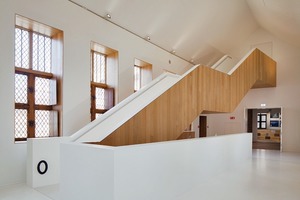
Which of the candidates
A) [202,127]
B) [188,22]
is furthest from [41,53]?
[202,127]

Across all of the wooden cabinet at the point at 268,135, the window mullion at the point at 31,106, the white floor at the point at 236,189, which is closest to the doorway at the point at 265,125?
the wooden cabinet at the point at 268,135

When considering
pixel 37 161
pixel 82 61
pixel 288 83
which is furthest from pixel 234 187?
pixel 288 83

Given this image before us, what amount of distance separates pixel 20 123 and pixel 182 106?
151 inches

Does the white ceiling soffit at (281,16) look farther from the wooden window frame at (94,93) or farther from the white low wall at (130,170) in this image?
the wooden window frame at (94,93)

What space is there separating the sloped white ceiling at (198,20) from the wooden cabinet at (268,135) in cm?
842

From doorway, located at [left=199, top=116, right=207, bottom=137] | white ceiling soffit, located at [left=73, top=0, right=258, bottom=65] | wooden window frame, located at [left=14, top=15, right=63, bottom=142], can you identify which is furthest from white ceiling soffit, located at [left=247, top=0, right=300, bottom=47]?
wooden window frame, located at [left=14, top=15, right=63, bottom=142]

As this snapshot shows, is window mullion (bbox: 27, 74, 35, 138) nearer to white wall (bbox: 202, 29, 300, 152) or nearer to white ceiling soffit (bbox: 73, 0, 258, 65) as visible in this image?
white ceiling soffit (bbox: 73, 0, 258, 65)

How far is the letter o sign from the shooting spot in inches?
203

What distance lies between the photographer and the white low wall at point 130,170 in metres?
3.11

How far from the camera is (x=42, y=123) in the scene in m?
6.41

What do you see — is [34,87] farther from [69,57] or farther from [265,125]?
[265,125]

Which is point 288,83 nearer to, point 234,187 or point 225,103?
point 225,103

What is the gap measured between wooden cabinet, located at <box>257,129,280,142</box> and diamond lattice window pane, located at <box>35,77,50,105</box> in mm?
16558

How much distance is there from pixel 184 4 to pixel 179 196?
22.5ft
